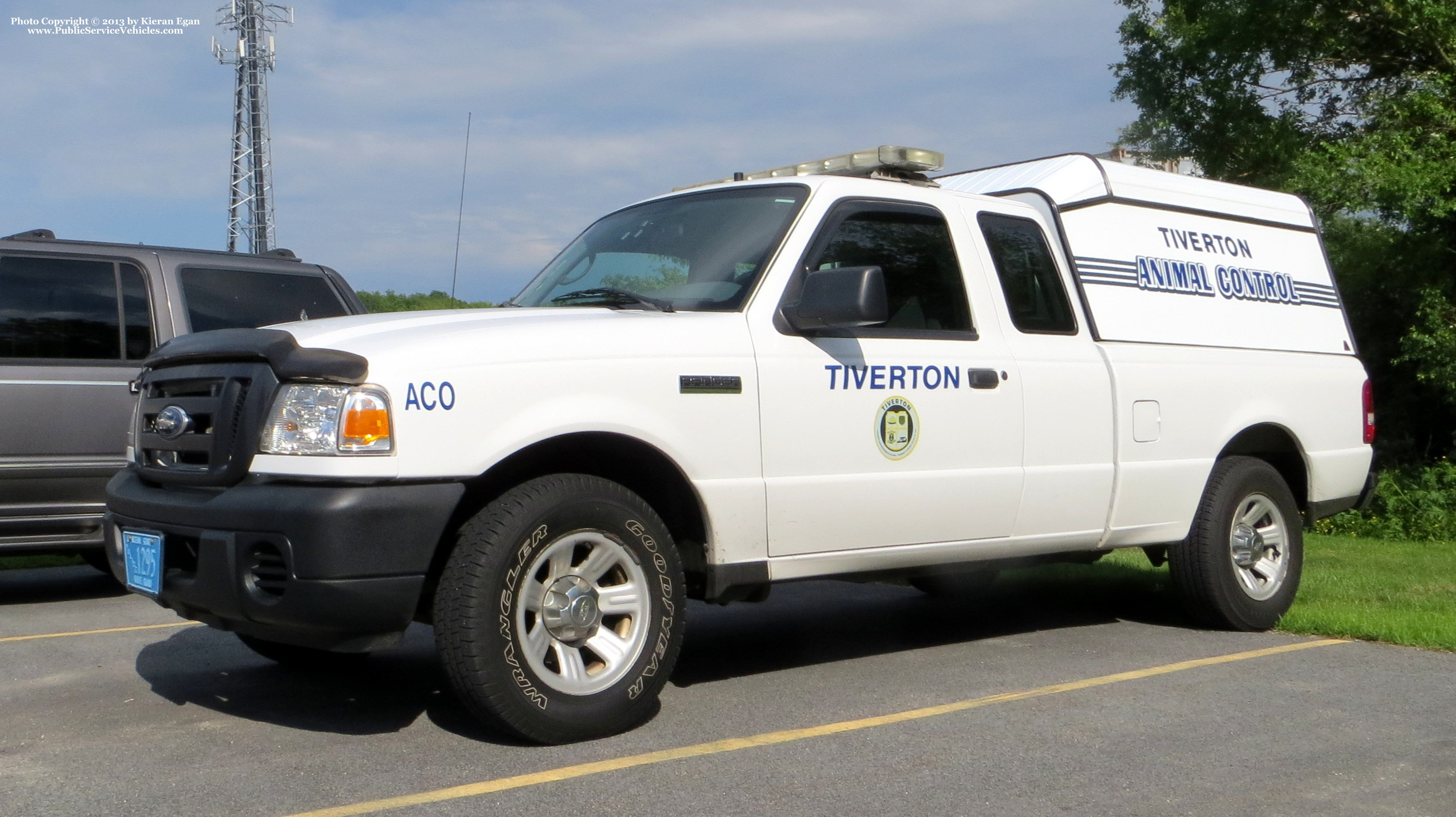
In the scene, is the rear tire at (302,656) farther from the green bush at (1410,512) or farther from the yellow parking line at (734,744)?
the green bush at (1410,512)

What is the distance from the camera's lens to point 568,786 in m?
4.06

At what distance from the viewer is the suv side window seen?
25.2 ft

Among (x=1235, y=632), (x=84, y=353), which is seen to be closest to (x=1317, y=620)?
(x=1235, y=632)

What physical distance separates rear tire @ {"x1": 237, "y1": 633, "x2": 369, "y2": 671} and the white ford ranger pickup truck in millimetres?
83

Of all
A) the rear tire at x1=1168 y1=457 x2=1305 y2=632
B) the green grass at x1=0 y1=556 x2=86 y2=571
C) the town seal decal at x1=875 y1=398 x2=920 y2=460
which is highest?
the town seal decal at x1=875 y1=398 x2=920 y2=460

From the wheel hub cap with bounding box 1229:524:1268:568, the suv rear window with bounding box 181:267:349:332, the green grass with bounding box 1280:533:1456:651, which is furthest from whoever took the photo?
the suv rear window with bounding box 181:267:349:332

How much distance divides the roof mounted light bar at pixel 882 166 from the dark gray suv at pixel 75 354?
3.37 m

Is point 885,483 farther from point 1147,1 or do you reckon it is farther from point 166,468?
point 1147,1

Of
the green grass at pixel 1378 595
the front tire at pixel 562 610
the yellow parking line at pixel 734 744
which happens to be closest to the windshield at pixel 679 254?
the front tire at pixel 562 610

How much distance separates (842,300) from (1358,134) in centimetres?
1313

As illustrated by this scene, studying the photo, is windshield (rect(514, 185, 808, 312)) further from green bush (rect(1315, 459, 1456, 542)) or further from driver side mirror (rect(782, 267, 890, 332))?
green bush (rect(1315, 459, 1456, 542))

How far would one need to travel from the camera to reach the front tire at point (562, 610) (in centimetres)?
Result: 430

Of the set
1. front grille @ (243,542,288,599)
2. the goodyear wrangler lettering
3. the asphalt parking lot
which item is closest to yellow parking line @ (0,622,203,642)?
the asphalt parking lot

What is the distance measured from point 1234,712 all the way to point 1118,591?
3.34 meters
